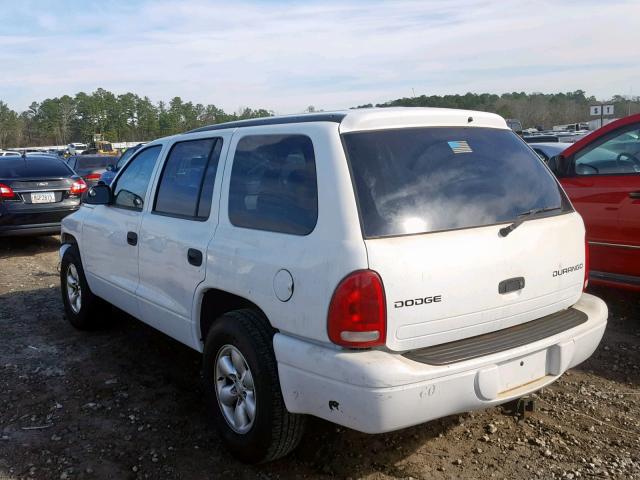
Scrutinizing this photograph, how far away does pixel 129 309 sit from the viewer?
453cm

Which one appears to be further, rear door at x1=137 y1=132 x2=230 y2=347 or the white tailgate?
rear door at x1=137 y1=132 x2=230 y2=347

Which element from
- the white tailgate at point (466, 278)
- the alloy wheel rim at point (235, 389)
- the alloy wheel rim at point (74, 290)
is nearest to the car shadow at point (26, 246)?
the alloy wheel rim at point (74, 290)

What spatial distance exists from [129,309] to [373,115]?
8.41 feet

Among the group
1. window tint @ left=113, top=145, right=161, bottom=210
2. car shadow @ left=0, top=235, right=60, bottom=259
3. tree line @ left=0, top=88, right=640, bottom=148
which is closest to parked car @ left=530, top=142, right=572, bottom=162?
window tint @ left=113, top=145, right=161, bottom=210

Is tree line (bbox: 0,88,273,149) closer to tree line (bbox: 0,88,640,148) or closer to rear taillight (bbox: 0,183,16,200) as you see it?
tree line (bbox: 0,88,640,148)

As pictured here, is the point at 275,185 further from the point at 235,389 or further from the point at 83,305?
the point at 83,305

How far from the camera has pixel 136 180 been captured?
15.0 ft

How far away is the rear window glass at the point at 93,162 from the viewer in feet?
57.5

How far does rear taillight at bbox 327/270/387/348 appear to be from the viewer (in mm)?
2557

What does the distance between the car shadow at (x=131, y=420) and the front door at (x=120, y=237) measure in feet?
1.69

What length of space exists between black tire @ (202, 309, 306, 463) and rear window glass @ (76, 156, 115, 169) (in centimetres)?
1575

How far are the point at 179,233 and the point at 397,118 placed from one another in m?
1.54

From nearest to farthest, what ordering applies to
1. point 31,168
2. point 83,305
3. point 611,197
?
point 611,197, point 83,305, point 31,168

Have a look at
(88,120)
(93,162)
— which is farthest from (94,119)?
(93,162)
